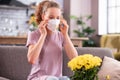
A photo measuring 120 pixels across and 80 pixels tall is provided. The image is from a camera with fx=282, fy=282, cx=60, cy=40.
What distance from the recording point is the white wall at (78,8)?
6848 mm

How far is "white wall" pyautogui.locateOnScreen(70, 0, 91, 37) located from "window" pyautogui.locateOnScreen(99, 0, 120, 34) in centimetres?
33

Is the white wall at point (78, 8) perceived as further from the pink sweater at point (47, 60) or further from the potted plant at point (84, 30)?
the pink sweater at point (47, 60)

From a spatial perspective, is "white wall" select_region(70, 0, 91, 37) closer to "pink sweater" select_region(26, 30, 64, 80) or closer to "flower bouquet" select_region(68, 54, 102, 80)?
"pink sweater" select_region(26, 30, 64, 80)

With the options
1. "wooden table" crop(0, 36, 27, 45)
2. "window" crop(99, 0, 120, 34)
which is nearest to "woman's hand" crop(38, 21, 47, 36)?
"wooden table" crop(0, 36, 27, 45)

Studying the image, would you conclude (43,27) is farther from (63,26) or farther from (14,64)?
(14,64)

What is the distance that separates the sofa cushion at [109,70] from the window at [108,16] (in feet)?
14.6

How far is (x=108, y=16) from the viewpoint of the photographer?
7082mm

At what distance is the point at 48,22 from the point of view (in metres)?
1.85

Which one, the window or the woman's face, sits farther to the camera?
the window

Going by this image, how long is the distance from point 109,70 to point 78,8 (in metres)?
4.66

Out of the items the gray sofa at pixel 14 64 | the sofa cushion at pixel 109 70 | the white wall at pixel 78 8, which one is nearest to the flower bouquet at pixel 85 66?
the sofa cushion at pixel 109 70

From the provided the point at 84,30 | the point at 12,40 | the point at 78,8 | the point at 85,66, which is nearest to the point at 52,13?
the point at 85,66

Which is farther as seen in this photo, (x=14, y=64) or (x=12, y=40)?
(x=12, y=40)

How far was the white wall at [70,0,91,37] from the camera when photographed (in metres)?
6.85
